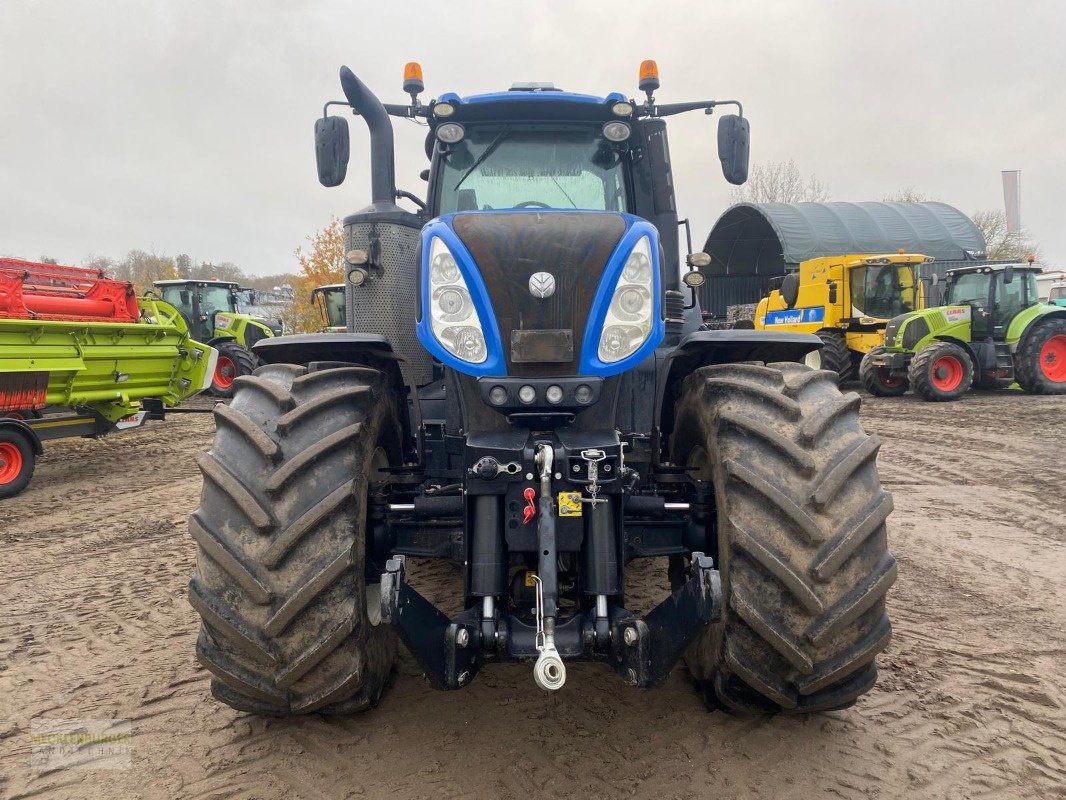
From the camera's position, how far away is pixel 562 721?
2.65m

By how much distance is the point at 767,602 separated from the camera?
2160mm

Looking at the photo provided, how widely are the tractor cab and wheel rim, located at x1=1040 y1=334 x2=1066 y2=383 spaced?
59.2 ft

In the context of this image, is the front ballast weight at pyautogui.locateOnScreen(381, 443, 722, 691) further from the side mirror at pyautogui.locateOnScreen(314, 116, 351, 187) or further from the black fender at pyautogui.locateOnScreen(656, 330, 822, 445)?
the side mirror at pyautogui.locateOnScreen(314, 116, 351, 187)

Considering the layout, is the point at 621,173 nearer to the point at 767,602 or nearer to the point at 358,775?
the point at 767,602

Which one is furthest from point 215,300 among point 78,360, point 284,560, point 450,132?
point 284,560

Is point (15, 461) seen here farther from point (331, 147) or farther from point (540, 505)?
point (540, 505)

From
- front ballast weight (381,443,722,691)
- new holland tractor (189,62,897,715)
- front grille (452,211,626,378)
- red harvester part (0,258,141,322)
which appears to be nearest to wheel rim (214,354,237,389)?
red harvester part (0,258,141,322)

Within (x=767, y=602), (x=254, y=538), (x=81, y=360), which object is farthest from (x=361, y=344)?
(x=81, y=360)

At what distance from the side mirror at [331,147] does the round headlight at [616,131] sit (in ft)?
4.60

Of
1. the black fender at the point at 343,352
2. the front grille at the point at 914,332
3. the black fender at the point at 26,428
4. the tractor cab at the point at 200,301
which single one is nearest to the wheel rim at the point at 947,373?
the front grille at the point at 914,332

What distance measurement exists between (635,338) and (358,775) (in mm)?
1764

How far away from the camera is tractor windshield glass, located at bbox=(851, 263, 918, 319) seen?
1605 cm

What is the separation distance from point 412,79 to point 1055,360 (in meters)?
14.6

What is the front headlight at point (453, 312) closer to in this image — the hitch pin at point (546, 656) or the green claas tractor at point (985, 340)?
the hitch pin at point (546, 656)
